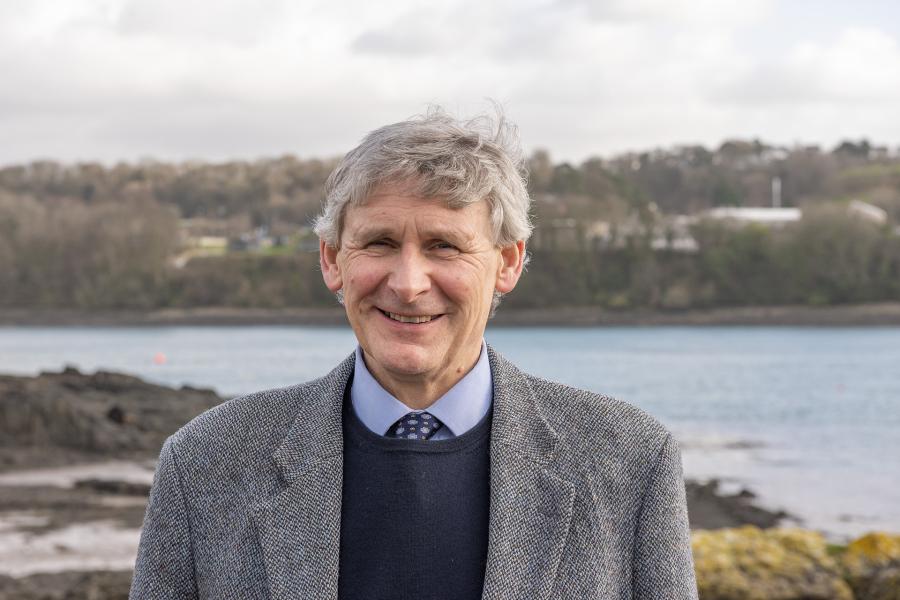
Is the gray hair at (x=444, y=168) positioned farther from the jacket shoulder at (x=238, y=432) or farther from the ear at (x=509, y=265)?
the jacket shoulder at (x=238, y=432)

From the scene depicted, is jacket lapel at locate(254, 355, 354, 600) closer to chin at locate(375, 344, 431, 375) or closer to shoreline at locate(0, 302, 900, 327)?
chin at locate(375, 344, 431, 375)

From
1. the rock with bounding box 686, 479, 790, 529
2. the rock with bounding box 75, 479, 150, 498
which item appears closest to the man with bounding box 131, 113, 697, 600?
the rock with bounding box 686, 479, 790, 529

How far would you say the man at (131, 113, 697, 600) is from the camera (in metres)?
1.47

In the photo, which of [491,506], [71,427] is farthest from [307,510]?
[71,427]

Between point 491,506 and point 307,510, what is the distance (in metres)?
0.25

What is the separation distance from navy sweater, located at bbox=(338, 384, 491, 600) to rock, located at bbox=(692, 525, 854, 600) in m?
5.97

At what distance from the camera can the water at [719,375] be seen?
20781mm

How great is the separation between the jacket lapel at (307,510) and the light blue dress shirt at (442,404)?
4 cm

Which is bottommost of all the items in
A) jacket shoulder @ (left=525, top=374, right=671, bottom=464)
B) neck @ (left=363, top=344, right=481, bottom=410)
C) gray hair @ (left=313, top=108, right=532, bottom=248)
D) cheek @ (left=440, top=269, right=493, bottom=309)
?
jacket shoulder @ (left=525, top=374, right=671, bottom=464)

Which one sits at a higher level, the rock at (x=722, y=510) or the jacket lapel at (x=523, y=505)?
the jacket lapel at (x=523, y=505)

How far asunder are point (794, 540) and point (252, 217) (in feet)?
273

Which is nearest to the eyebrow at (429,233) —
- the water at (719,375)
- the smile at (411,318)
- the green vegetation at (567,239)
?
the smile at (411,318)

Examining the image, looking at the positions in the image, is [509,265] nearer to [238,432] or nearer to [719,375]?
[238,432]

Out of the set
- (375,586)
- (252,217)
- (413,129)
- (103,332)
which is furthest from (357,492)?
(252,217)
